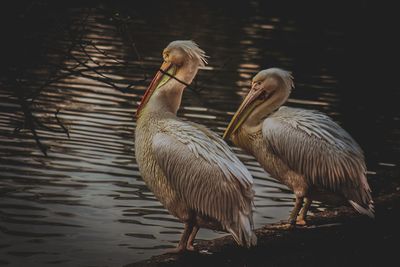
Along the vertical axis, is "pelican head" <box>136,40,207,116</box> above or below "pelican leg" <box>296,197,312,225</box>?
above

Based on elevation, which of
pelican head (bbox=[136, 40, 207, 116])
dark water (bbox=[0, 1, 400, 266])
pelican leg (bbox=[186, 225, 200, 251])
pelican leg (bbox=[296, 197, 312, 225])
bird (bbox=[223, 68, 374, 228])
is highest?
pelican head (bbox=[136, 40, 207, 116])

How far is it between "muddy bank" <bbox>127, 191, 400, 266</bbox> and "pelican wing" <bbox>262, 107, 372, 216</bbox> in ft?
0.89

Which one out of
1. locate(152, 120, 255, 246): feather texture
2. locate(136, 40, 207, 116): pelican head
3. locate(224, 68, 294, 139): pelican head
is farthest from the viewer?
locate(224, 68, 294, 139): pelican head

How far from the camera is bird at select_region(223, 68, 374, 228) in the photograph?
579 cm

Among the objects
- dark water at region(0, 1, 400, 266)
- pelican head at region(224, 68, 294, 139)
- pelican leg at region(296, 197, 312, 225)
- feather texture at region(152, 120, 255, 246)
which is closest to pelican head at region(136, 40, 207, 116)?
dark water at region(0, 1, 400, 266)

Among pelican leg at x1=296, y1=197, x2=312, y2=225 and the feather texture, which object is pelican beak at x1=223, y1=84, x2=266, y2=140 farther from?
the feather texture

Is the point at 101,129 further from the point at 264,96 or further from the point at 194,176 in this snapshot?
the point at 194,176

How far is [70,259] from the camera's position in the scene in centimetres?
575

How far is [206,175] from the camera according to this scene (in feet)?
16.0

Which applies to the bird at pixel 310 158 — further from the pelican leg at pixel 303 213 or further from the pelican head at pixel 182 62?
the pelican head at pixel 182 62

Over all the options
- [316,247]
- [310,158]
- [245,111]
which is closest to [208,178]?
[316,247]

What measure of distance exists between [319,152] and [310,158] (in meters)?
0.08

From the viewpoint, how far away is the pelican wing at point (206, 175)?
4867mm

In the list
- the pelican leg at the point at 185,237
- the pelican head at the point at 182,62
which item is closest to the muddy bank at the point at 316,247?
the pelican leg at the point at 185,237
